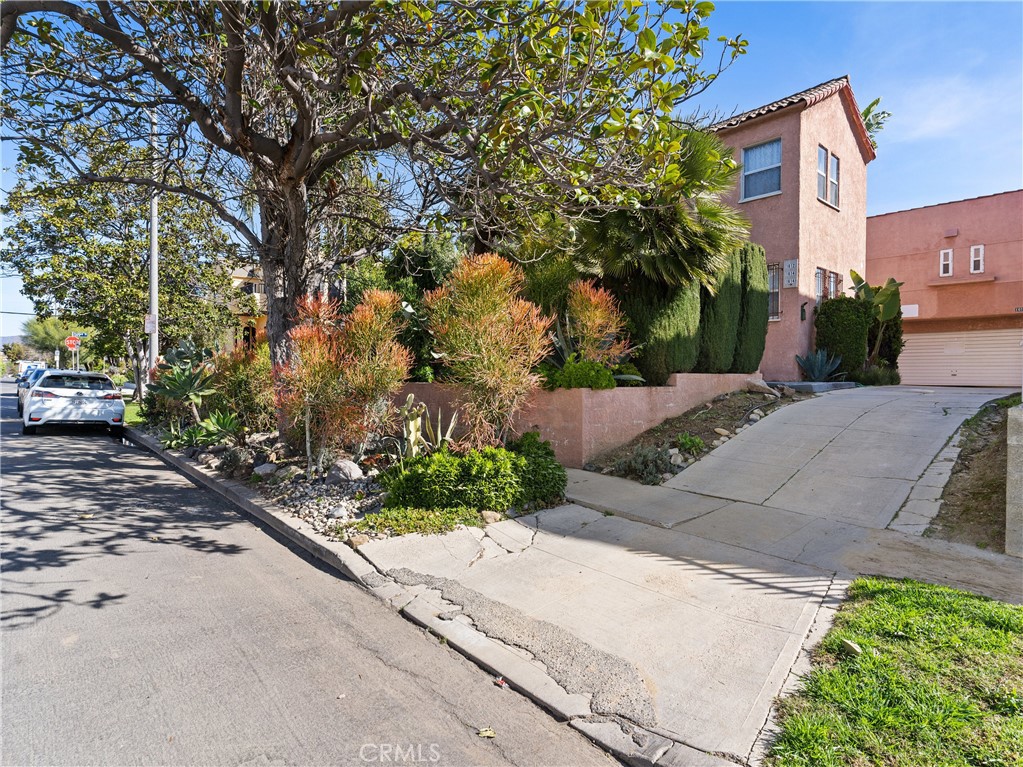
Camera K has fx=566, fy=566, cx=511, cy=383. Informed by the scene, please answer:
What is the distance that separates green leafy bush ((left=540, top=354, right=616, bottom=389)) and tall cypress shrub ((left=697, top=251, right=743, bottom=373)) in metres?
2.87

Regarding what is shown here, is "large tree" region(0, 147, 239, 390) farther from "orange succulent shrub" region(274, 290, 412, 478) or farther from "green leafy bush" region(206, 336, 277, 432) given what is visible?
"orange succulent shrub" region(274, 290, 412, 478)

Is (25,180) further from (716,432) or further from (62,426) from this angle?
(716,432)

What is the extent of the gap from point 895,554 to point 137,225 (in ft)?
68.8

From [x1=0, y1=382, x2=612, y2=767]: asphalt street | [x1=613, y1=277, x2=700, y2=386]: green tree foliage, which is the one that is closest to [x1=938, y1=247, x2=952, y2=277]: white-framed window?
[x1=613, y1=277, x2=700, y2=386]: green tree foliage

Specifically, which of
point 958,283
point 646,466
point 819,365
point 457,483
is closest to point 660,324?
point 646,466

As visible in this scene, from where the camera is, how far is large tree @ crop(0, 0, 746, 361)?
5.55m

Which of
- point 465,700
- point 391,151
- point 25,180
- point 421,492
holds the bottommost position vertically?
point 465,700

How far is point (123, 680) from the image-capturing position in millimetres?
3176

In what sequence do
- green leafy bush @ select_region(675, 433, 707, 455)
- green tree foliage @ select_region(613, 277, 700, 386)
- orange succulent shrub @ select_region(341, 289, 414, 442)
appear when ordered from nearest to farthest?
1. orange succulent shrub @ select_region(341, 289, 414, 442)
2. green leafy bush @ select_region(675, 433, 707, 455)
3. green tree foliage @ select_region(613, 277, 700, 386)

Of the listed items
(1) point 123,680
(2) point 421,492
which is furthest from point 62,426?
(1) point 123,680

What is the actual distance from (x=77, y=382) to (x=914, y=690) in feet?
54.2

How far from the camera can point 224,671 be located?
10.8ft

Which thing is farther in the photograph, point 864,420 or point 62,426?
point 62,426

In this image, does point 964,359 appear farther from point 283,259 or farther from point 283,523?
point 283,523
